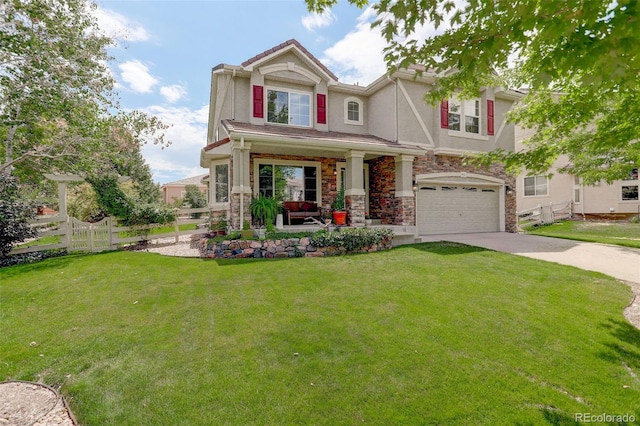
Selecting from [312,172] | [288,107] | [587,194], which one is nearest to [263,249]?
[312,172]

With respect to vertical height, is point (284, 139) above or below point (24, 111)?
below

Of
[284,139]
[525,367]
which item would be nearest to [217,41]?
[284,139]

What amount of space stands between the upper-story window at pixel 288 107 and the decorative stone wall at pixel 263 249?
5.66 meters

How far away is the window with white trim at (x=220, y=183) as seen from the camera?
1266cm

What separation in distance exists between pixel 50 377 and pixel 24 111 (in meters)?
10.5

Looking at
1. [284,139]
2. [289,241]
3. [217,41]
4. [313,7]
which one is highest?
[217,41]

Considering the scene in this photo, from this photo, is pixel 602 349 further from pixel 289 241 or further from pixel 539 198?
pixel 539 198

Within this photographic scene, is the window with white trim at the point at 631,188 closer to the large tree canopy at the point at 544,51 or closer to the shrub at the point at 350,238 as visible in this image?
the large tree canopy at the point at 544,51

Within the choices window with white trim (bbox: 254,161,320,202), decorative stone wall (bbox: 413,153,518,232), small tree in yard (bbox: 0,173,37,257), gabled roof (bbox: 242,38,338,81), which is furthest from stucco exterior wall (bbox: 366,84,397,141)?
small tree in yard (bbox: 0,173,37,257)

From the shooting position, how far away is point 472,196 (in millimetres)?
14258

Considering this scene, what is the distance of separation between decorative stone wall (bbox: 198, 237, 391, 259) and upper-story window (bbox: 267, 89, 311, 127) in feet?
18.6

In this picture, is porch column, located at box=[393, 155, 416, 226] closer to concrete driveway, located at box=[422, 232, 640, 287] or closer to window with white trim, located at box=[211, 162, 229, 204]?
concrete driveway, located at box=[422, 232, 640, 287]

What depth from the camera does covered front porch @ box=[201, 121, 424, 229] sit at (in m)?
9.98

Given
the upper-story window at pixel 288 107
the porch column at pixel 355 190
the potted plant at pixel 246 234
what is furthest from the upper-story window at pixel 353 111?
the potted plant at pixel 246 234
